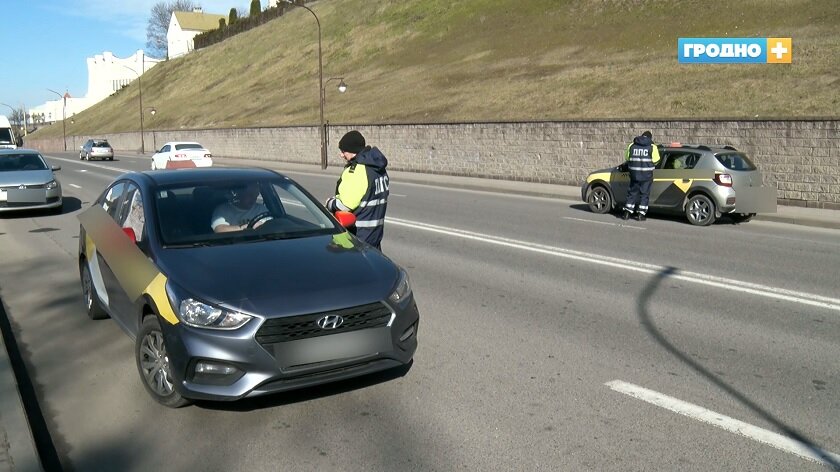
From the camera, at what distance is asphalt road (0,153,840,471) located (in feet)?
13.4

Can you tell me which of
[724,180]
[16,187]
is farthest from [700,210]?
[16,187]

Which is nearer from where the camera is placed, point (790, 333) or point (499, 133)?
point (790, 333)

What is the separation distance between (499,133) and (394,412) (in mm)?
22894

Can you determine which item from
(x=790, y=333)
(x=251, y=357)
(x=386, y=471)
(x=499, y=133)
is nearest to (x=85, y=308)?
Answer: (x=251, y=357)

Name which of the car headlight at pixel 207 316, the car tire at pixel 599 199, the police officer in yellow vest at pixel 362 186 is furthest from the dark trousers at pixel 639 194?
the car headlight at pixel 207 316

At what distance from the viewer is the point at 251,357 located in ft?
14.0

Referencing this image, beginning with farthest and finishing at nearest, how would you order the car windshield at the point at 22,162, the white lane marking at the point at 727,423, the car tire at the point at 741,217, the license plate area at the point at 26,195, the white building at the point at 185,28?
the white building at the point at 185,28
the car windshield at the point at 22,162
the car tire at the point at 741,217
the license plate area at the point at 26,195
the white lane marking at the point at 727,423

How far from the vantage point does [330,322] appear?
4.40 m

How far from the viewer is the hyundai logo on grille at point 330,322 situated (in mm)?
4371

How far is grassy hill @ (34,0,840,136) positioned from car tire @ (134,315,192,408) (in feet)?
57.3

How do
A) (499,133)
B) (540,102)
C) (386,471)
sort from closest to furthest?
(386,471), (499,133), (540,102)

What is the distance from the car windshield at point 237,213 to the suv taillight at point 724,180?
1050cm

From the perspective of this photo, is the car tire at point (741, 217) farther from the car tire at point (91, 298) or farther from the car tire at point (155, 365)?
the car tire at point (155, 365)

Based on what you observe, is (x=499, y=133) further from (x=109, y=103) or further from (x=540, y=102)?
(x=109, y=103)
